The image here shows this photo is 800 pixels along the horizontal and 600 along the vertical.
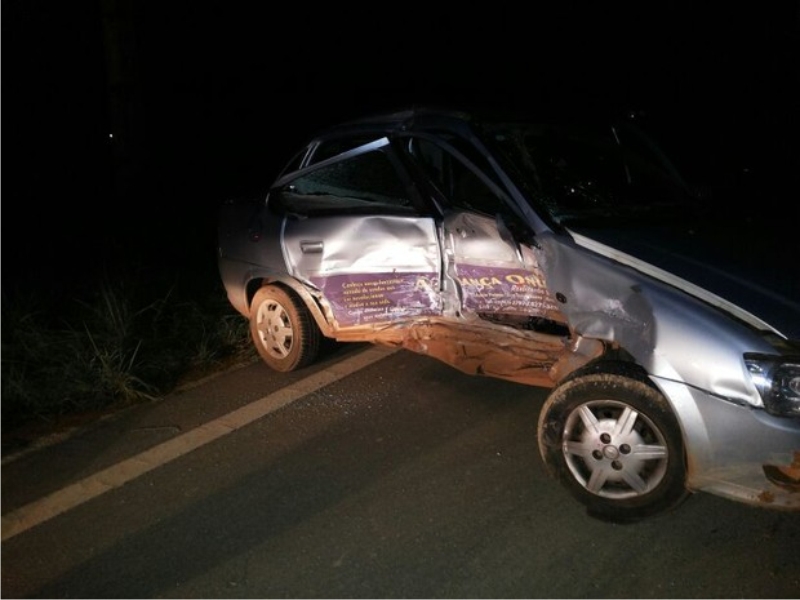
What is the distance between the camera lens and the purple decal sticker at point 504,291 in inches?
144

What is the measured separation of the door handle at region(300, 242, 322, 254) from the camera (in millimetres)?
4437

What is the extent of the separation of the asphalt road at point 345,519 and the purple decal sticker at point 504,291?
69cm

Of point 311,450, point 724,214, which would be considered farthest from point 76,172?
point 724,214

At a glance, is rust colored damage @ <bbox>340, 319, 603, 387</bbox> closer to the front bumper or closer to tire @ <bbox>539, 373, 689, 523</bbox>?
tire @ <bbox>539, 373, 689, 523</bbox>

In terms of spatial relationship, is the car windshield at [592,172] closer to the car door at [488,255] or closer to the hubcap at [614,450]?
the car door at [488,255]

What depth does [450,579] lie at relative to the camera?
284cm

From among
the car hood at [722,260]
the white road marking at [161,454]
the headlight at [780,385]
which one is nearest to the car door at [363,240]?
the white road marking at [161,454]

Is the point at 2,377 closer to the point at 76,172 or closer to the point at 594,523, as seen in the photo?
the point at 594,523

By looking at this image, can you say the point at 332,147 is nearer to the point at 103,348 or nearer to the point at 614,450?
the point at 103,348

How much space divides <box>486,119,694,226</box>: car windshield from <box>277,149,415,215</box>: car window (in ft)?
2.27

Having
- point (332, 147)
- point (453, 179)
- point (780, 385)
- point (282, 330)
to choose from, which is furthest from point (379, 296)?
point (780, 385)

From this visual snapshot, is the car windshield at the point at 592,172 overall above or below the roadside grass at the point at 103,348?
above

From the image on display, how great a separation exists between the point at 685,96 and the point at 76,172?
12.4m

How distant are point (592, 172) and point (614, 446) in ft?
5.40
